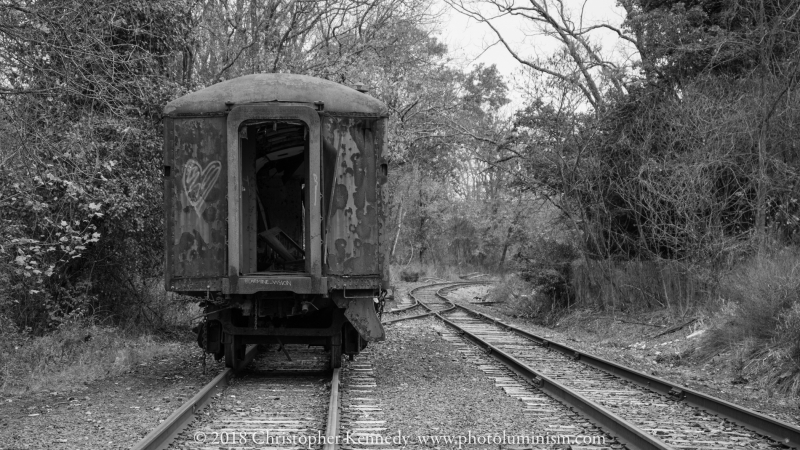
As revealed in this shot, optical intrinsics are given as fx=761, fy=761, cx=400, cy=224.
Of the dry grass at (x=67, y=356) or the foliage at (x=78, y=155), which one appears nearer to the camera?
the foliage at (x=78, y=155)

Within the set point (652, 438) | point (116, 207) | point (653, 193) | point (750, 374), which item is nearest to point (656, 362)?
point (750, 374)

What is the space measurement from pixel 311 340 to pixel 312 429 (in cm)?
331

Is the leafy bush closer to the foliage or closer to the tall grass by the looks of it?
the tall grass

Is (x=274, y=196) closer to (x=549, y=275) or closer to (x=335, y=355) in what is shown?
(x=335, y=355)

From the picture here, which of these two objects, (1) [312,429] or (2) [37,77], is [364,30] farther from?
(1) [312,429]

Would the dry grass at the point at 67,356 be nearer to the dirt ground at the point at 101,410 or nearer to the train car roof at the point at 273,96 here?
the dirt ground at the point at 101,410

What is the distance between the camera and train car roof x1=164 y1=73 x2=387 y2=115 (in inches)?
361

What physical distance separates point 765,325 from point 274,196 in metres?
7.53

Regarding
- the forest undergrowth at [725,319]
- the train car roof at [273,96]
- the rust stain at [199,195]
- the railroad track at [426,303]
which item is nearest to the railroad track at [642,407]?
the forest undergrowth at [725,319]

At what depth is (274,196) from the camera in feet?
39.7

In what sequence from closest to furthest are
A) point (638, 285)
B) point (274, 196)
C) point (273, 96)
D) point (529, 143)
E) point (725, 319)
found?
point (273, 96) < point (274, 196) < point (725, 319) < point (638, 285) < point (529, 143)

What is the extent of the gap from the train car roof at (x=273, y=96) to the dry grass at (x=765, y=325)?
5847mm

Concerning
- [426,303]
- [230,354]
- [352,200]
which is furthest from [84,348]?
[426,303]

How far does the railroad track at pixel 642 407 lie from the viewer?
6484 millimetres
